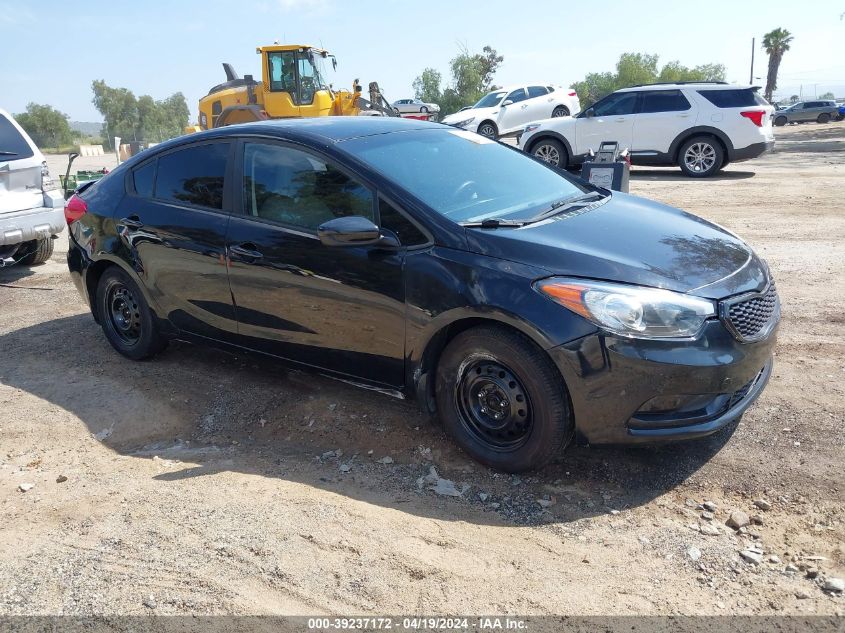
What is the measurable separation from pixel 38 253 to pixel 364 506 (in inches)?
286

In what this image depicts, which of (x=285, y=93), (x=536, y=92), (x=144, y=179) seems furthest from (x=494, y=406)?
(x=536, y=92)

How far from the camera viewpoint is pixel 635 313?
3.26 m

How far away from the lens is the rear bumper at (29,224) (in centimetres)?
768

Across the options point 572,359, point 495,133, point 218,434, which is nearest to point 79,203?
point 218,434


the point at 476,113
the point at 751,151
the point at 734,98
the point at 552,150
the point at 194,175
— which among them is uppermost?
the point at 476,113

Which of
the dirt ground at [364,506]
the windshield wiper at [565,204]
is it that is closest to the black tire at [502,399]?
the dirt ground at [364,506]

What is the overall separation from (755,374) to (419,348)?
5.39 feet

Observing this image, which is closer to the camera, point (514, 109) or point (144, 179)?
point (144, 179)

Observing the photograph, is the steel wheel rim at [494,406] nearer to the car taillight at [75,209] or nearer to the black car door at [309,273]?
the black car door at [309,273]

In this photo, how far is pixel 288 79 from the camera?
1775cm

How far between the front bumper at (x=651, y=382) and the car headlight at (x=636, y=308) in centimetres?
5

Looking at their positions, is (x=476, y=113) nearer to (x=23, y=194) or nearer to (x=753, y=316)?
(x=23, y=194)

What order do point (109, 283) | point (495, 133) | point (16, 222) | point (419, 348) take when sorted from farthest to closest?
point (495, 133) < point (16, 222) < point (109, 283) < point (419, 348)

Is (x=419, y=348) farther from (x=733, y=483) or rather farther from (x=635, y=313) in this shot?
(x=733, y=483)
